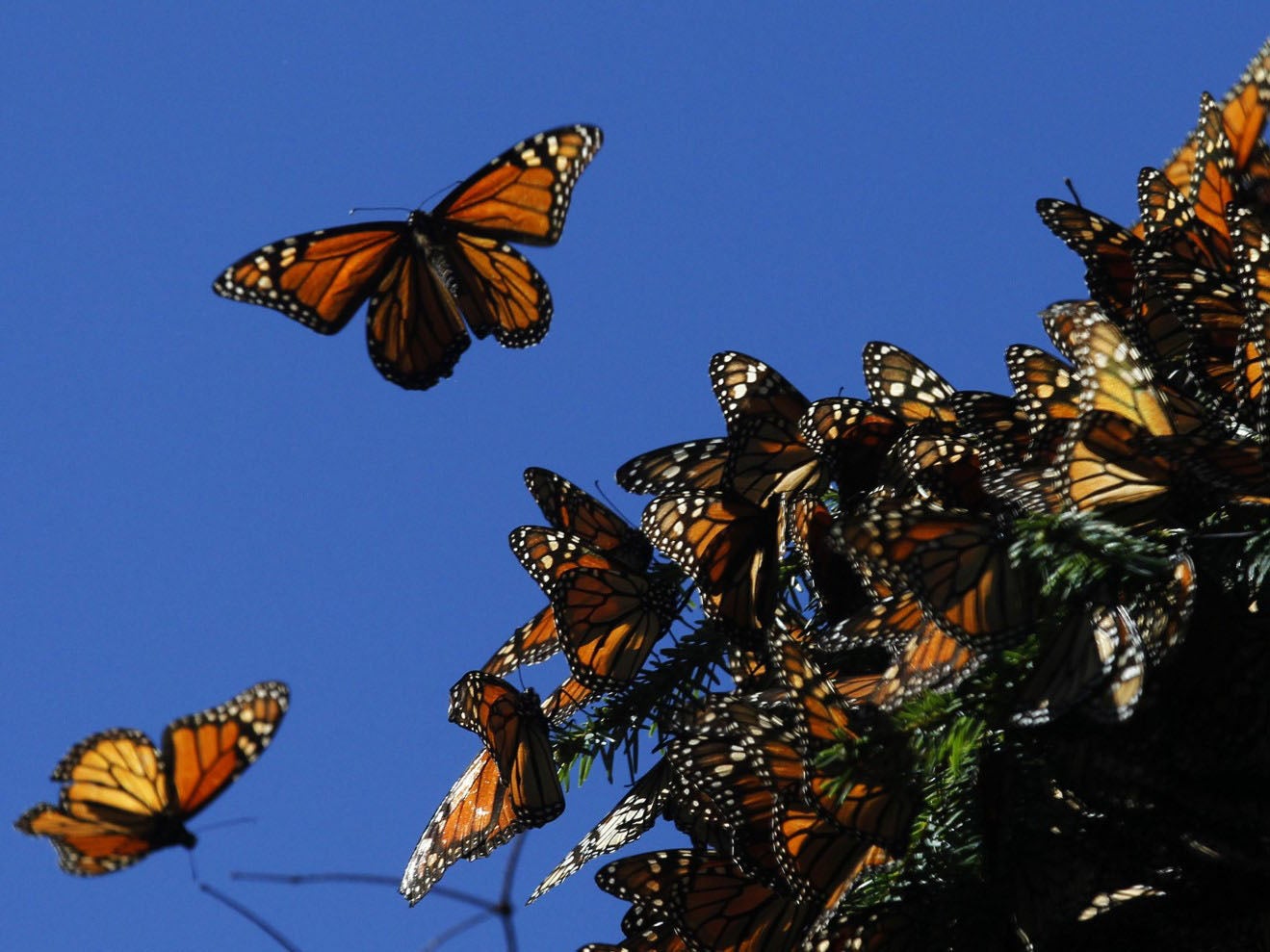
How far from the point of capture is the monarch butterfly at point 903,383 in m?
2.11

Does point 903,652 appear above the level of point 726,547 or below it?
below

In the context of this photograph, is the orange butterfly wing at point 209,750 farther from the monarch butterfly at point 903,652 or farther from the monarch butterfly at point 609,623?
the monarch butterfly at point 609,623

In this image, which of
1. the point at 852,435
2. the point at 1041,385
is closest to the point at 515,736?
the point at 852,435

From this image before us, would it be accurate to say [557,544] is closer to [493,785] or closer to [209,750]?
[493,785]

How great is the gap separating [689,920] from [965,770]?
34cm

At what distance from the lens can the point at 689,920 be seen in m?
1.64

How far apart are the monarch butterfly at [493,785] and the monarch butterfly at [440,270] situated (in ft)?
2.42

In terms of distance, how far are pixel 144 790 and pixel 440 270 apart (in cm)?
175

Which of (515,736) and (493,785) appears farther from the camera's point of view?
(493,785)

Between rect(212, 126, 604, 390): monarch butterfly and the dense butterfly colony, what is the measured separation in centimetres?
85

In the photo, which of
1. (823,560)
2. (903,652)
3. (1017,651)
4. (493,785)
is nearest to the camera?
(1017,651)

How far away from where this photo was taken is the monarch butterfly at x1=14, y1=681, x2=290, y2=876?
1.22 meters

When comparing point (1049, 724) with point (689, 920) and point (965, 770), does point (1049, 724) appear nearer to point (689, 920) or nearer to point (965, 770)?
point (965, 770)

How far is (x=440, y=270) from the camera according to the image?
286cm
